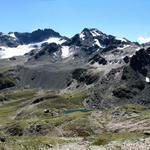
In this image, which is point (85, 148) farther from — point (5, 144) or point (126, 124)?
point (126, 124)

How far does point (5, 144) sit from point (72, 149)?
19.7 metres

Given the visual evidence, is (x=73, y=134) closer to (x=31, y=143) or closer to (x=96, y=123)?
(x=96, y=123)

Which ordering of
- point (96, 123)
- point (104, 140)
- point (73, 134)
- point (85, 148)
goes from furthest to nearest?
point (96, 123), point (73, 134), point (104, 140), point (85, 148)

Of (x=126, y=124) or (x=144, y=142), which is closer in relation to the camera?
(x=144, y=142)

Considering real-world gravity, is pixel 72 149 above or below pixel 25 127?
above

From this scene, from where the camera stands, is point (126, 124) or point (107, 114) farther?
point (107, 114)

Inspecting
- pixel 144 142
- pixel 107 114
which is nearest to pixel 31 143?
pixel 144 142

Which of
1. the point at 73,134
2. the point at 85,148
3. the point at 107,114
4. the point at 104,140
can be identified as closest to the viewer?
the point at 85,148

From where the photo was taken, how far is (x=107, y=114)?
198 meters

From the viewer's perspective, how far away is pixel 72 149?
8800 centimetres

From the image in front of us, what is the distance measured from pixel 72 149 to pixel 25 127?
91.0 metres

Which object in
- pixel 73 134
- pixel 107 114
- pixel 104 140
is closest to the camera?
pixel 104 140

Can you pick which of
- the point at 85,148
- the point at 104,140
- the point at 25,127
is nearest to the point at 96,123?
the point at 25,127

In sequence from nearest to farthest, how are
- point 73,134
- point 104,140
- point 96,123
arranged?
point 104,140, point 73,134, point 96,123
